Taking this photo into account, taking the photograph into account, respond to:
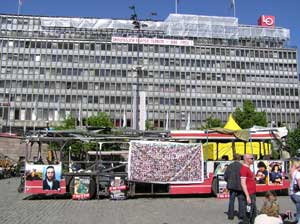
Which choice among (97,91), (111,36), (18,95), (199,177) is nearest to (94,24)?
→ (111,36)

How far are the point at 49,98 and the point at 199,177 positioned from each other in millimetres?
66333

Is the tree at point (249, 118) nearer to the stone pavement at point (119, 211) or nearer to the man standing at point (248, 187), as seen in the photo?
the stone pavement at point (119, 211)

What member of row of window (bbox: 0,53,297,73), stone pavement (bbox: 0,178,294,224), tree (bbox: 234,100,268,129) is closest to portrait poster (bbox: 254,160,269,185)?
stone pavement (bbox: 0,178,294,224)

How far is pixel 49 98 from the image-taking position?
7931 cm

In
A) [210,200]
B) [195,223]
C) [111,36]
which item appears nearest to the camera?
[195,223]

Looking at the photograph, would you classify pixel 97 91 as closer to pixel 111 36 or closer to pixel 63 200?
pixel 111 36

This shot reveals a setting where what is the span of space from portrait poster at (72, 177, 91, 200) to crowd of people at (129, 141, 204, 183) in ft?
5.84

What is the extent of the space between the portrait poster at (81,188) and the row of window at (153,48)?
6675 cm

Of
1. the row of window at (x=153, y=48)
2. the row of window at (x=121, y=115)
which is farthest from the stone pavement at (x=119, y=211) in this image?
the row of window at (x=153, y=48)

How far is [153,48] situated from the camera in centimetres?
8331

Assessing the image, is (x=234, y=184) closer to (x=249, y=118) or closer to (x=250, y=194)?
(x=250, y=194)

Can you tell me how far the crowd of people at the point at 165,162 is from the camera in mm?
16359

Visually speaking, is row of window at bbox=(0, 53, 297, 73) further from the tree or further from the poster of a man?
the poster of a man

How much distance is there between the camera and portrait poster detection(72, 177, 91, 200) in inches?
628
